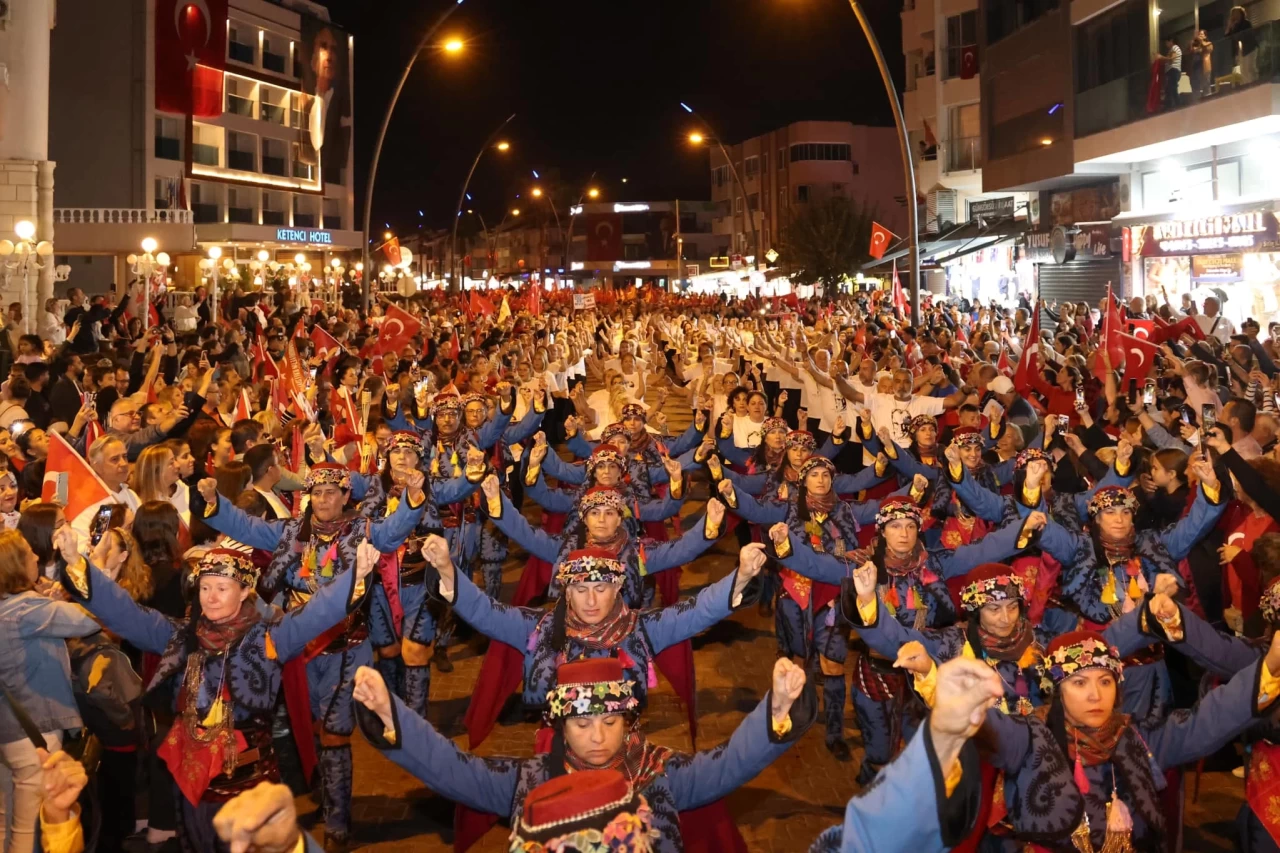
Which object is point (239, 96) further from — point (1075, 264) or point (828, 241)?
point (1075, 264)

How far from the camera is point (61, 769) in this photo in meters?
3.70

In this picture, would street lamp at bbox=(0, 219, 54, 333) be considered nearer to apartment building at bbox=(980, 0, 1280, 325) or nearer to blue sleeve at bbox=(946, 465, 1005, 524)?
apartment building at bbox=(980, 0, 1280, 325)

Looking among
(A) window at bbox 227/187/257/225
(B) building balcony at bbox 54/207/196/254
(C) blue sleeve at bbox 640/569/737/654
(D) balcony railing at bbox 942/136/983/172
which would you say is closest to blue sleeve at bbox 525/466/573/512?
(C) blue sleeve at bbox 640/569/737/654

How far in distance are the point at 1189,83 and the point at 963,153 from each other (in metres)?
17.6

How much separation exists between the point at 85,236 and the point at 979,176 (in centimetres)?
2532

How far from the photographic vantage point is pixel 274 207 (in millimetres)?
67312

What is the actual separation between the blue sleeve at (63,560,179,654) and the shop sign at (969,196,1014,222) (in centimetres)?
3585

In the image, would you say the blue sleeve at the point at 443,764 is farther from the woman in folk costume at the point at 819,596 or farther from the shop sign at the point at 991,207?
the shop sign at the point at 991,207

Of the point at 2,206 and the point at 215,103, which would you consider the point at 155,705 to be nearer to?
the point at 2,206

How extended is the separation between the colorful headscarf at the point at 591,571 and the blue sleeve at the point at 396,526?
1.34 m

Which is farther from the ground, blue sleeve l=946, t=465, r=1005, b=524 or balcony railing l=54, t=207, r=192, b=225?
balcony railing l=54, t=207, r=192, b=225

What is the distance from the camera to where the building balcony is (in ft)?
119

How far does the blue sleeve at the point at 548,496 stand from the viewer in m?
9.80

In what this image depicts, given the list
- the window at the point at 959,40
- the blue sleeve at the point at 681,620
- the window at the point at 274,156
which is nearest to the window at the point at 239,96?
the window at the point at 274,156
